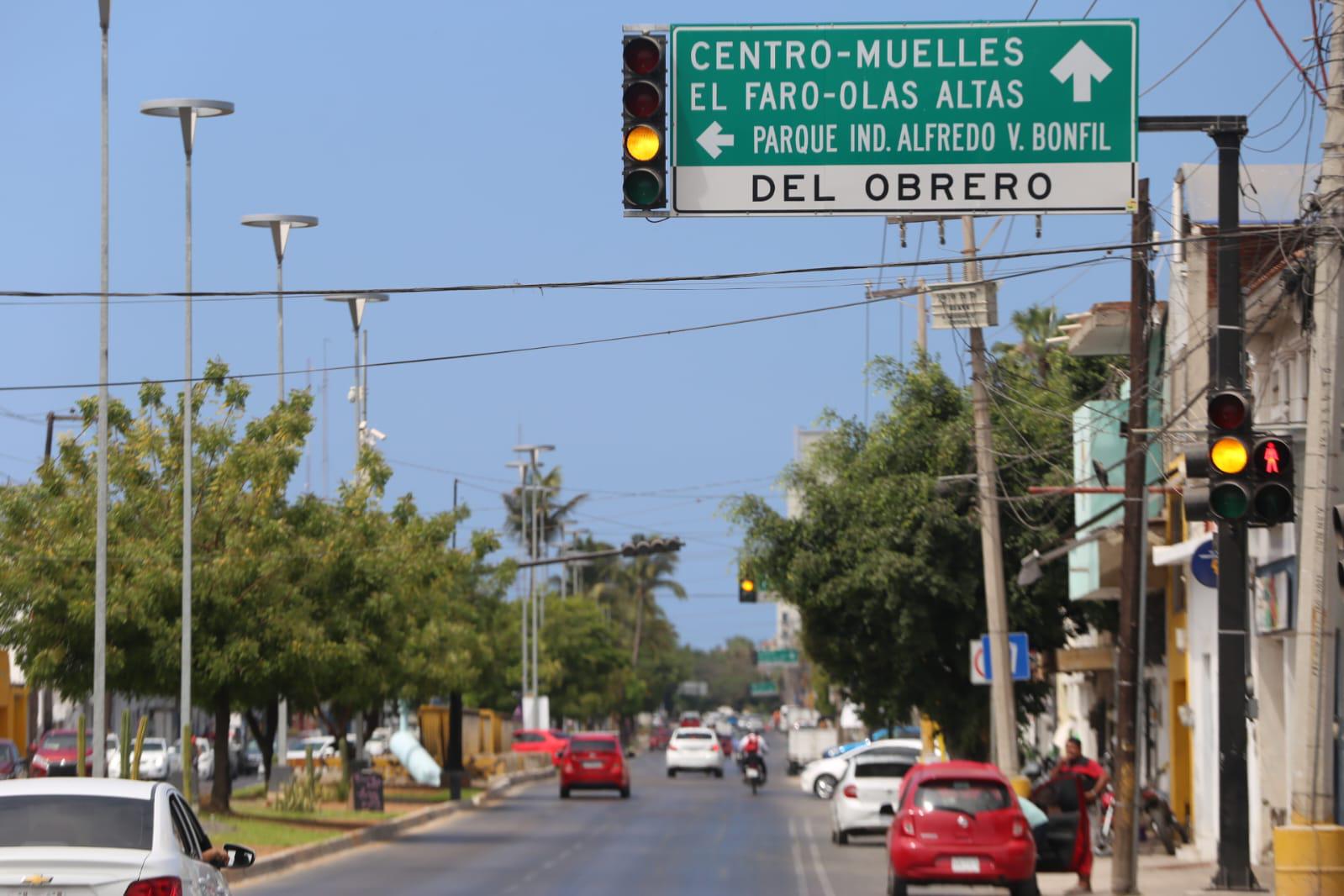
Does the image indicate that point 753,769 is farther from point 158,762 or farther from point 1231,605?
point 1231,605

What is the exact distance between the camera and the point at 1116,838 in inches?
864

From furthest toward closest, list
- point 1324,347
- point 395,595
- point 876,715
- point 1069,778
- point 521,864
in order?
1. point 876,715
2. point 395,595
3. point 521,864
4. point 1069,778
5. point 1324,347

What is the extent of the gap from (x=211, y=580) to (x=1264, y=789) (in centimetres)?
1710

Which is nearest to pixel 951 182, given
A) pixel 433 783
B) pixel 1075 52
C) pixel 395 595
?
pixel 1075 52

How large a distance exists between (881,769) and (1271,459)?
18749 mm

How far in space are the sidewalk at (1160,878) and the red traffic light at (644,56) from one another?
43.2ft

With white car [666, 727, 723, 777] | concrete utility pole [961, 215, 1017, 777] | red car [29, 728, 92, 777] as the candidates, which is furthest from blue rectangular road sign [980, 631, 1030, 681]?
white car [666, 727, 723, 777]

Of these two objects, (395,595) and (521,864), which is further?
(395,595)

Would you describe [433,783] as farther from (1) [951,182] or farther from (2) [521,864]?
(1) [951,182]

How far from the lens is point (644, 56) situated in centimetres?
1279

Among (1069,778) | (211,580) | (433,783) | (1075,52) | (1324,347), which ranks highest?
(1075,52)

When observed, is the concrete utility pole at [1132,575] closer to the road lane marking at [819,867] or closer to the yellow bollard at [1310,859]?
the road lane marking at [819,867]

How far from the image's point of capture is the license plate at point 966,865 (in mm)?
21797

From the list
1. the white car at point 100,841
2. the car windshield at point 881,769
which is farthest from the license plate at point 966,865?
the car windshield at point 881,769
